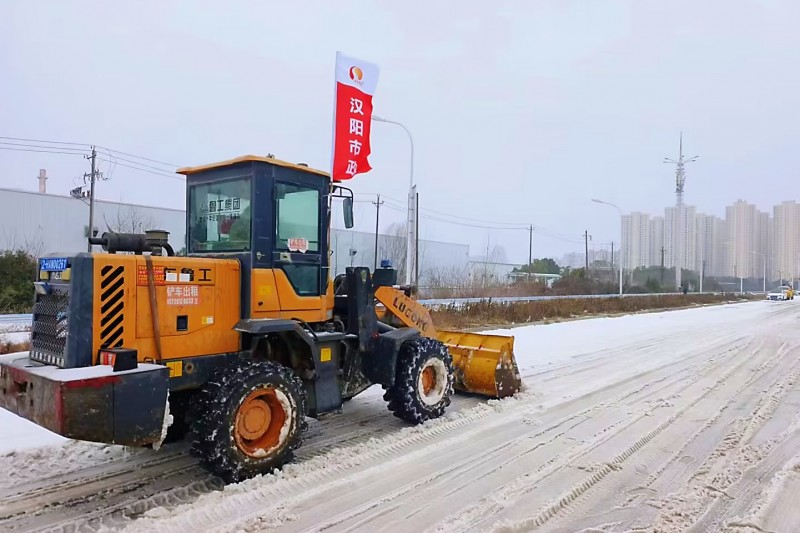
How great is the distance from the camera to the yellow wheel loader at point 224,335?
4.11 m

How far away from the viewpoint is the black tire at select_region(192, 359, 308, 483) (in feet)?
14.7

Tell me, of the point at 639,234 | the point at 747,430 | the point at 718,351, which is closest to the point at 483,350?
the point at 747,430

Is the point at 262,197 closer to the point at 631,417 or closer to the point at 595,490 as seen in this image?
the point at 595,490

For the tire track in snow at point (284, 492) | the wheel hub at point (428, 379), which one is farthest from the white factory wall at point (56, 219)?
the tire track in snow at point (284, 492)

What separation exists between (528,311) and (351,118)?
1308 cm

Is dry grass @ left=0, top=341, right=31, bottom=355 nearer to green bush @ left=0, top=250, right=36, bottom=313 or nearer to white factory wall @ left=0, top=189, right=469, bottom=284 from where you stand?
green bush @ left=0, top=250, right=36, bottom=313

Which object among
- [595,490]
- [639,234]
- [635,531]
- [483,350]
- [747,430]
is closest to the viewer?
[635,531]

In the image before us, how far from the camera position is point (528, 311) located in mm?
22391

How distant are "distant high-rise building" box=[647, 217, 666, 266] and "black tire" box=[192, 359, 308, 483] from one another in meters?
83.3

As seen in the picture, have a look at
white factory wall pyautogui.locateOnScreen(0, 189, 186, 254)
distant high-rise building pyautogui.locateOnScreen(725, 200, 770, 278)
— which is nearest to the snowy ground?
white factory wall pyautogui.locateOnScreen(0, 189, 186, 254)

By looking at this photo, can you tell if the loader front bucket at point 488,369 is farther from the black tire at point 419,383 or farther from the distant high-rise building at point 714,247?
the distant high-rise building at point 714,247

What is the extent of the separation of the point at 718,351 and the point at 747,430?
7.45 metres

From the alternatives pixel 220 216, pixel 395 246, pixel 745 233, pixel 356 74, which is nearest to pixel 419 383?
pixel 220 216

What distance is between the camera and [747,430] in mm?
6312
